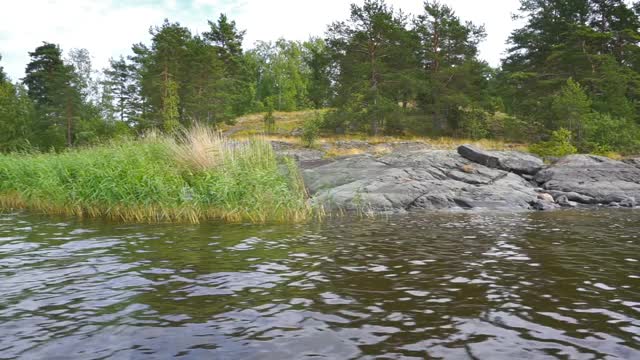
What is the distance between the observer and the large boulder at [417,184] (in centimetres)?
1850

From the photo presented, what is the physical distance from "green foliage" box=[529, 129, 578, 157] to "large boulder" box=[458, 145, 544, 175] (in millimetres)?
5239

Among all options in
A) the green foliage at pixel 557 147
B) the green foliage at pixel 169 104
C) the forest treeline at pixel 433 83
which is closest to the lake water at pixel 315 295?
the green foliage at pixel 557 147

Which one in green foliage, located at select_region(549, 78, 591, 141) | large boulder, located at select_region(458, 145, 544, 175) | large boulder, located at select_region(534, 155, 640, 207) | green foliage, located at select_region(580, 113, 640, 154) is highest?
green foliage, located at select_region(549, 78, 591, 141)

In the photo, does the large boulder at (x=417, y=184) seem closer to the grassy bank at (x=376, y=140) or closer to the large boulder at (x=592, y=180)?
the large boulder at (x=592, y=180)

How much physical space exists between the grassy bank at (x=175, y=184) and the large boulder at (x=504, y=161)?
13.6m

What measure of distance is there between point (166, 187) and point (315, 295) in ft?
26.9

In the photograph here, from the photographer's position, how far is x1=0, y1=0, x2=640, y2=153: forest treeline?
37.8 meters

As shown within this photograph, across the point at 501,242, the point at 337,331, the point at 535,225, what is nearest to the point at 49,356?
the point at 337,331

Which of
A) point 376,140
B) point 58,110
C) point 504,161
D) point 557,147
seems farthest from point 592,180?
point 58,110

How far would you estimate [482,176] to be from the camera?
22797mm

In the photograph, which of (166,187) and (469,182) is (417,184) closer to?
(469,182)

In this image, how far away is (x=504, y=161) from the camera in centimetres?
2505

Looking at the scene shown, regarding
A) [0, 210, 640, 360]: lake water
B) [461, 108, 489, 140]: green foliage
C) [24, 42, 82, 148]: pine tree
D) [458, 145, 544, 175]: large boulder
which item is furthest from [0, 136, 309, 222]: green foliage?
[24, 42, 82, 148]: pine tree

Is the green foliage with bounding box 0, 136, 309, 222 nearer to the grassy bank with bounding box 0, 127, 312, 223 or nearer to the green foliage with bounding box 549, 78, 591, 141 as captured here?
the grassy bank with bounding box 0, 127, 312, 223
